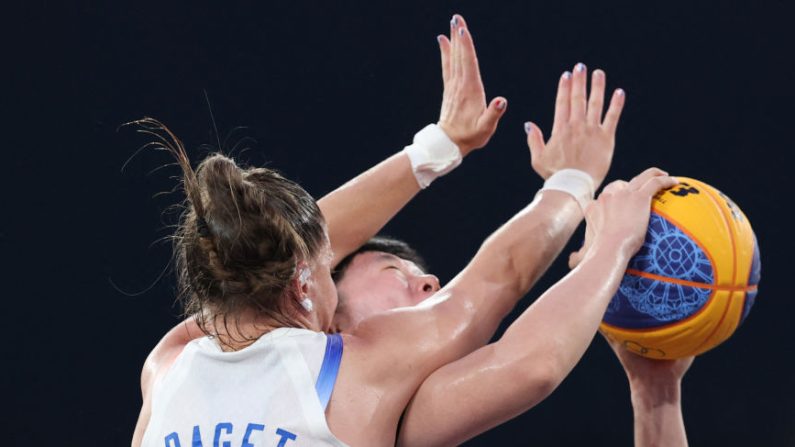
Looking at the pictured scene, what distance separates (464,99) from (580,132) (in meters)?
0.30

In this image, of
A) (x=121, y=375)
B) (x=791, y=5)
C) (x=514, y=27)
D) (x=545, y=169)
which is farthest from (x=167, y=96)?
(x=791, y=5)

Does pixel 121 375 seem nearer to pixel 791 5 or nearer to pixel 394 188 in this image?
pixel 394 188

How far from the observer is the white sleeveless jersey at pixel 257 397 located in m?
1.40

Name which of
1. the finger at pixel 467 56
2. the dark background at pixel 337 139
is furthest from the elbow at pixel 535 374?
the dark background at pixel 337 139

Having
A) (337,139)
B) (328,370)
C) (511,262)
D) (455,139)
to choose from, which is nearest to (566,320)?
(511,262)

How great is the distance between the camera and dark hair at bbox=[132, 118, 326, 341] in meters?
1.45

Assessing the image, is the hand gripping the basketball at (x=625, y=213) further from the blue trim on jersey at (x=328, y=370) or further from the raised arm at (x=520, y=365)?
the blue trim on jersey at (x=328, y=370)

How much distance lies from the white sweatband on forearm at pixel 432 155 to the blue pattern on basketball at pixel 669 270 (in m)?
0.51

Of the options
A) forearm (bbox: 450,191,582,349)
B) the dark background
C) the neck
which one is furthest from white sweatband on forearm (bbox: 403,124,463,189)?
the dark background

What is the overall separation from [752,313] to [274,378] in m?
2.05

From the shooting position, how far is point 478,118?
1.99 meters

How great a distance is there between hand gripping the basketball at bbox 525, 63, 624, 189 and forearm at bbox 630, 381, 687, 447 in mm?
453

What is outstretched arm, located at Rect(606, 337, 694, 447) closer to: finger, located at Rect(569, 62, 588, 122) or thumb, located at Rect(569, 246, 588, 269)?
thumb, located at Rect(569, 246, 588, 269)

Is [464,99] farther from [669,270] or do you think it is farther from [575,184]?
[669,270]
